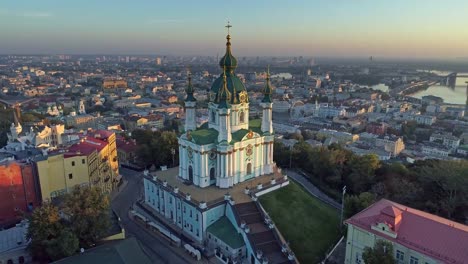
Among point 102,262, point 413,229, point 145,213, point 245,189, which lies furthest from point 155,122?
point 413,229

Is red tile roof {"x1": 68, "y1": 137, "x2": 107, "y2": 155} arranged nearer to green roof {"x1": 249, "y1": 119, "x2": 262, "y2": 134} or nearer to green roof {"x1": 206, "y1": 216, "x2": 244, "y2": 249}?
green roof {"x1": 206, "y1": 216, "x2": 244, "y2": 249}

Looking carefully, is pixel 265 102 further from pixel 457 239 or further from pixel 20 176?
pixel 20 176

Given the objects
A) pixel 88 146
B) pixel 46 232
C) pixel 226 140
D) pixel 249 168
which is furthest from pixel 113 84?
pixel 46 232

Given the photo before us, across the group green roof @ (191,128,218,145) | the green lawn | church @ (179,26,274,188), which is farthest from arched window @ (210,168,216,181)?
the green lawn

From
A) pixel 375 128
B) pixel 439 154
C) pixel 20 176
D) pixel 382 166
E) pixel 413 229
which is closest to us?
pixel 413 229

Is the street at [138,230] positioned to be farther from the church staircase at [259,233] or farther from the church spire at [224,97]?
the church spire at [224,97]

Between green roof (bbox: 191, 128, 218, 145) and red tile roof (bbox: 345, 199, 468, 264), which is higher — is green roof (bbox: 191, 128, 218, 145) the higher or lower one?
the higher one

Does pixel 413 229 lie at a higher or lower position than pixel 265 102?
lower

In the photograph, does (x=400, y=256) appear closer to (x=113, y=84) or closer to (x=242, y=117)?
(x=242, y=117)
